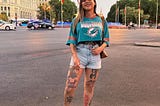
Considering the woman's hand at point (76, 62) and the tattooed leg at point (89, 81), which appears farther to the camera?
the tattooed leg at point (89, 81)

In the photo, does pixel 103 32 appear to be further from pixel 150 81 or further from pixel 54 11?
pixel 54 11

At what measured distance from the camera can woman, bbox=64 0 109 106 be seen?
14.5 feet

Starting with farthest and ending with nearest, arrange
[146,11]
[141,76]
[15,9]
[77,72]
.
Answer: [15,9] → [146,11] → [141,76] → [77,72]

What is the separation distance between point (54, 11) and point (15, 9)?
3505cm

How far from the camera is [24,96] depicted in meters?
6.35

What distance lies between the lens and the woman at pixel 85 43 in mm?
4414

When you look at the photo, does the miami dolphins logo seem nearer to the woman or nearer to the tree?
the woman

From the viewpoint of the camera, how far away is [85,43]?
4.45 m

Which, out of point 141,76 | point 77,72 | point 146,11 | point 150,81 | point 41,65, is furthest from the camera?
point 146,11

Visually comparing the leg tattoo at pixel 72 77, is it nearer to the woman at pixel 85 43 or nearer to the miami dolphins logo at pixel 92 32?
the woman at pixel 85 43

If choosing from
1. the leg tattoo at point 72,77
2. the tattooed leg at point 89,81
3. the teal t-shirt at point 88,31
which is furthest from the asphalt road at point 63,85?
the teal t-shirt at point 88,31

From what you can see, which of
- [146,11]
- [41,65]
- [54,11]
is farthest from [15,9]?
[41,65]

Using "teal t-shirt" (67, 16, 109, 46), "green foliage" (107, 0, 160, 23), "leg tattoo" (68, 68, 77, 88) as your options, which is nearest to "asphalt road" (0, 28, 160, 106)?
"leg tattoo" (68, 68, 77, 88)

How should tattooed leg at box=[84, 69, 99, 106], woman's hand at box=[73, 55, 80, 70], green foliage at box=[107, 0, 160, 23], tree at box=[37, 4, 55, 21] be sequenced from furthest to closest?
tree at box=[37, 4, 55, 21], green foliage at box=[107, 0, 160, 23], tattooed leg at box=[84, 69, 99, 106], woman's hand at box=[73, 55, 80, 70]
